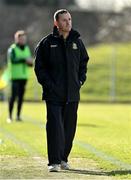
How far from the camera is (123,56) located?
40.2 metres

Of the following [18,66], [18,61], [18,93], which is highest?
[18,61]

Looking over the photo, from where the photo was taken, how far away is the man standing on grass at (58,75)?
31.0 feet

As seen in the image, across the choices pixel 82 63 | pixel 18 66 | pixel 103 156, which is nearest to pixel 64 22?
pixel 82 63

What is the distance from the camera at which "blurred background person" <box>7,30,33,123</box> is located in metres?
18.0

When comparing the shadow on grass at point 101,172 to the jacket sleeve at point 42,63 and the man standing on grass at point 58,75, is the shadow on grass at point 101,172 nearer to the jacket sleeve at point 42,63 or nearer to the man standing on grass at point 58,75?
the man standing on grass at point 58,75

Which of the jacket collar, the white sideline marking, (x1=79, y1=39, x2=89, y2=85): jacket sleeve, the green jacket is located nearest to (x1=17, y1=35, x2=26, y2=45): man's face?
the green jacket

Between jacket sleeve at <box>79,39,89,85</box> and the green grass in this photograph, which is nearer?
jacket sleeve at <box>79,39,89,85</box>

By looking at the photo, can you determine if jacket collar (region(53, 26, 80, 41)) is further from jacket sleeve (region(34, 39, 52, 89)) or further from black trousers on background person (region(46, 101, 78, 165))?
black trousers on background person (region(46, 101, 78, 165))

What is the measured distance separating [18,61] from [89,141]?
5.69m

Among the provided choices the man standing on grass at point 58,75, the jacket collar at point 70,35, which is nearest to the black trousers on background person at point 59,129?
the man standing on grass at point 58,75

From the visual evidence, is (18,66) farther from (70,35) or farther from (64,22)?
(64,22)

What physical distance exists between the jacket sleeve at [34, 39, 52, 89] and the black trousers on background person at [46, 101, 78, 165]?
0.30 m

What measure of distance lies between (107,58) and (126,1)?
26.3m

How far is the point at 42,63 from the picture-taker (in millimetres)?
9539
